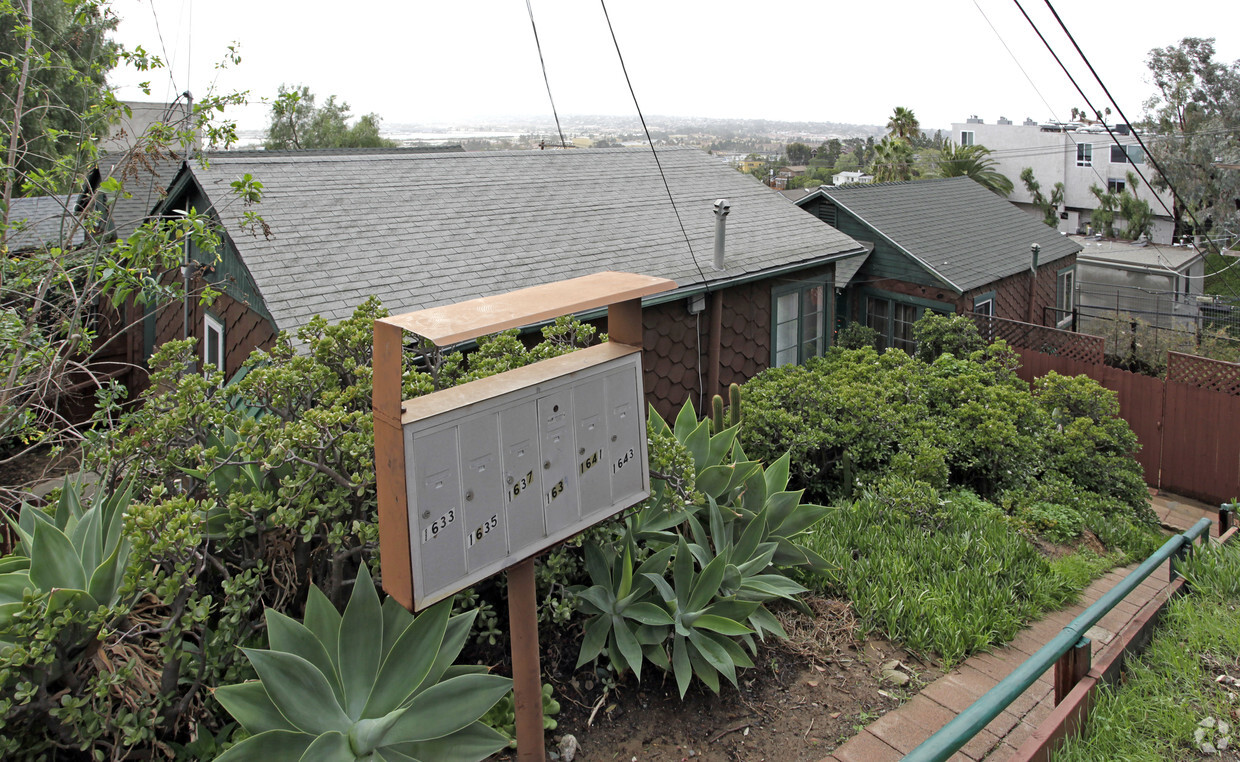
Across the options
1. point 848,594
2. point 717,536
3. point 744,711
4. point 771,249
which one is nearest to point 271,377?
point 717,536

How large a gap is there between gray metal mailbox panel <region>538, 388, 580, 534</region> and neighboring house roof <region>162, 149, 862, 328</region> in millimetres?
4295

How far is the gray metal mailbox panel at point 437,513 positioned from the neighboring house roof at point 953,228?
12.8 meters

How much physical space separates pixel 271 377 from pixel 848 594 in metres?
3.64

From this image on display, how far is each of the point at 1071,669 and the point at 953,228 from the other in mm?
14865

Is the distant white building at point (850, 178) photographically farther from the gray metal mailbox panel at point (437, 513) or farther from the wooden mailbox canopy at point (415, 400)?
the gray metal mailbox panel at point (437, 513)

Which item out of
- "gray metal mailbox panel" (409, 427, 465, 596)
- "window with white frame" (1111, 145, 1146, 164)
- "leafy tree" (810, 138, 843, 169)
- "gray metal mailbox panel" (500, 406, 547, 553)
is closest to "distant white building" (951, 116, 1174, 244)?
"window with white frame" (1111, 145, 1146, 164)

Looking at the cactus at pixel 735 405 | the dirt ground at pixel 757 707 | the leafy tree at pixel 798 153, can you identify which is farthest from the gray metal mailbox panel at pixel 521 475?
the leafy tree at pixel 798 153

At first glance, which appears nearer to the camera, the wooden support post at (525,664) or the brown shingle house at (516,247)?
the wooden support post at (525,664)

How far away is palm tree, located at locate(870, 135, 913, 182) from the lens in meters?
41.5

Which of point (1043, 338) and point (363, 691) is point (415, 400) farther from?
point (1043, 338)

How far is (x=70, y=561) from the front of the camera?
132 inches

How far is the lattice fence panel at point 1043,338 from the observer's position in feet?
38.8

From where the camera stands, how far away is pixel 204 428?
14.1ft

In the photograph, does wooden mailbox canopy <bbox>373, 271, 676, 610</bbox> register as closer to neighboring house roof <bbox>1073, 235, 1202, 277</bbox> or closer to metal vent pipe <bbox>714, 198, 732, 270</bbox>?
metal vent pipe <bbox>714, 198, 732, 270</bbox>
